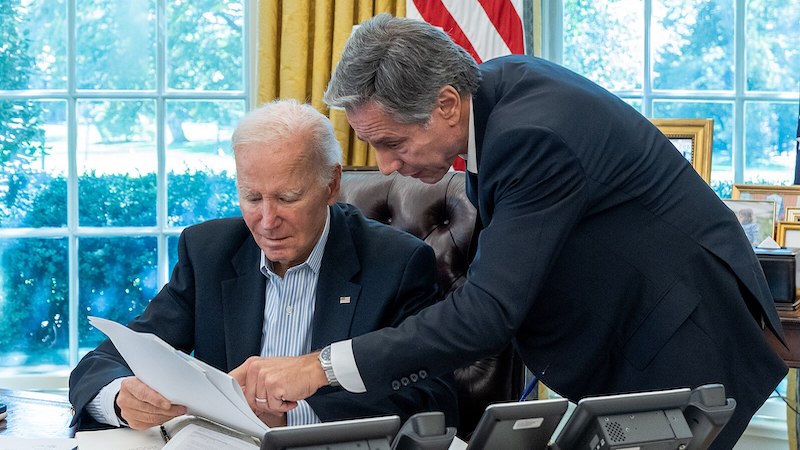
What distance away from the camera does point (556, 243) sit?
1.52 metres

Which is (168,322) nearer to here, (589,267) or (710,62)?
(589,267)

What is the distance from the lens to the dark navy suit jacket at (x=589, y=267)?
1501 mm

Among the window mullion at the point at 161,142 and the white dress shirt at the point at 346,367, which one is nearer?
the white dress shirt at the point at 346,367

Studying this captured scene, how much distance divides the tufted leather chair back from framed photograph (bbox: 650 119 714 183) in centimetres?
106

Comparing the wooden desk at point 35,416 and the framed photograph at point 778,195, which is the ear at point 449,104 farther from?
the framed photograph at point 778,195

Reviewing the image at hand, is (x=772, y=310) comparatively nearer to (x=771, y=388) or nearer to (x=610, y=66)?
(x=771, y=388)

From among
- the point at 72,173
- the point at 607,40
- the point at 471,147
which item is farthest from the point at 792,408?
the point at 72,173

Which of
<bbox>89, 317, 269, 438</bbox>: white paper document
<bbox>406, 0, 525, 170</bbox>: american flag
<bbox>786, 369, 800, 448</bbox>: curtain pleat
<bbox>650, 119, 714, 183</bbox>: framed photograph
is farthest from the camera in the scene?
<bbox>406, 0, 525, 170</bbox>: american flag

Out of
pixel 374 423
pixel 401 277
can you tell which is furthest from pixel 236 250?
pixel 374 423

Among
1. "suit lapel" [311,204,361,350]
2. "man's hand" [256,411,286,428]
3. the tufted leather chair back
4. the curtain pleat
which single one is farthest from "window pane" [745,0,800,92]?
"man's hand" [256,411,286,428]

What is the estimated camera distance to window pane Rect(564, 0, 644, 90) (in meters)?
3.58

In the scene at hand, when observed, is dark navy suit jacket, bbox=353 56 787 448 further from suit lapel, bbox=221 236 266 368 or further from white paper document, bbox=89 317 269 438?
suit lapel, bbox=221 236 266 368

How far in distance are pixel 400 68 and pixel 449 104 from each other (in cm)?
12

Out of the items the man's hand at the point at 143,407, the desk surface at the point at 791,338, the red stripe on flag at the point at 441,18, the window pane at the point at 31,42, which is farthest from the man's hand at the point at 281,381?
the window pane at the point at 31,42
